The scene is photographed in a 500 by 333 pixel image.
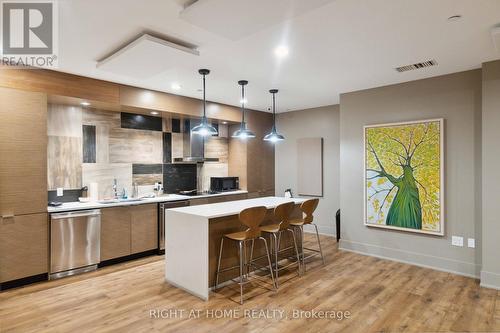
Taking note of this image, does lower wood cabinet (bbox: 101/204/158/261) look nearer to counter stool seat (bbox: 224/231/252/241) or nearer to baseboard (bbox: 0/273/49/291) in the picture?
baseboard (bbox: 0/273/49/291)

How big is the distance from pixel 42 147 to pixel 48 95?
706 mm

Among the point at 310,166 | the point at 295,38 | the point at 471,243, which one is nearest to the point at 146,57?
the point at 295,38

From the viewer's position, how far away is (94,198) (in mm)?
4672

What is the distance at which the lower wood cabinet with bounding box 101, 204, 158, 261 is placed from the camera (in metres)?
4.34

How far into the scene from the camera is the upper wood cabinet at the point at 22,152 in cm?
349

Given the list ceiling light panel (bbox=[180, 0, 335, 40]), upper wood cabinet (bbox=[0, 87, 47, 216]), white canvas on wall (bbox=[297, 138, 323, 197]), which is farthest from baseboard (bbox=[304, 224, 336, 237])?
upper wood cabinet (bbox=[0, 87, 47, 216])

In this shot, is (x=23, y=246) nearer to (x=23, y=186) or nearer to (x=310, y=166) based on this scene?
(x=23, y=186)

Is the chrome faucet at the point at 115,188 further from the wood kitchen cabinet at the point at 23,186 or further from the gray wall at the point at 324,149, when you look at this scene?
the gray wall at the point at 324,149

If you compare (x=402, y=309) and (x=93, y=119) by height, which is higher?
(x=93, y=119)

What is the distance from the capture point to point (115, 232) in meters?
4.43

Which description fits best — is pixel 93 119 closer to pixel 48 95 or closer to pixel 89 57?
pixel 48 95

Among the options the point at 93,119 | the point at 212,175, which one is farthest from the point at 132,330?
the point at 212,175

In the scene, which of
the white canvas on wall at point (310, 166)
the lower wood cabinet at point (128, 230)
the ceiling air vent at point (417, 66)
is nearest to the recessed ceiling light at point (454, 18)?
the ceiling air vent at point (417, 66)

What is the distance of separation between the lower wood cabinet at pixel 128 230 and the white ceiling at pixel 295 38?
1966 millimetres
